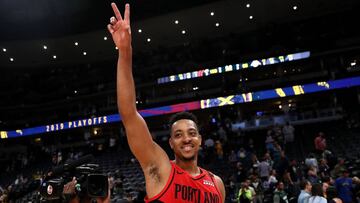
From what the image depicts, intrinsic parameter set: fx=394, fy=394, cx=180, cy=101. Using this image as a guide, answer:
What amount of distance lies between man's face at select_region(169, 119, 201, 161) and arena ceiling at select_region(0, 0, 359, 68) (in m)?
22.5

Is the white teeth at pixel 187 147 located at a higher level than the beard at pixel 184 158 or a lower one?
higher

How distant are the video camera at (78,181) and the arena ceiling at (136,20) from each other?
2212cm

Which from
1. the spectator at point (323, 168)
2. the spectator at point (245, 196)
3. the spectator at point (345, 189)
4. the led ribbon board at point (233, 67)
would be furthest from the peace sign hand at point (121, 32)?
the led ribbon board at point (233, 67)

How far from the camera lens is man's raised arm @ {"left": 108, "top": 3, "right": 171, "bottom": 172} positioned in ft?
7.52

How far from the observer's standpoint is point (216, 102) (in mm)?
24859

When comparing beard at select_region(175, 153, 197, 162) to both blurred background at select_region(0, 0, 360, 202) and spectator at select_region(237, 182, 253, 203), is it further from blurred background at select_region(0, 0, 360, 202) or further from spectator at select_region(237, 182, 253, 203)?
blurred background at select_region(0, 0, 360, 202)

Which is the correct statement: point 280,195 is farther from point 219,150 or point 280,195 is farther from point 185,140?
point 185,140

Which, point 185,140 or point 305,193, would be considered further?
point 305,193

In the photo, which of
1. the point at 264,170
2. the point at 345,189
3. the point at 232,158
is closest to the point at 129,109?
the point at 345,189

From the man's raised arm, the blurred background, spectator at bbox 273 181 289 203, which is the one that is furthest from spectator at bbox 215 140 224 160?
the man's raised arm

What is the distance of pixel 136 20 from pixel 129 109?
83.0 ft

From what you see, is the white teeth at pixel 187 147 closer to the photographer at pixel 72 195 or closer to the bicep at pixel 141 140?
the bicep at pixel 141 140

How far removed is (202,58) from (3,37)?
46.3ft

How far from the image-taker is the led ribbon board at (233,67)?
81.2 ft
